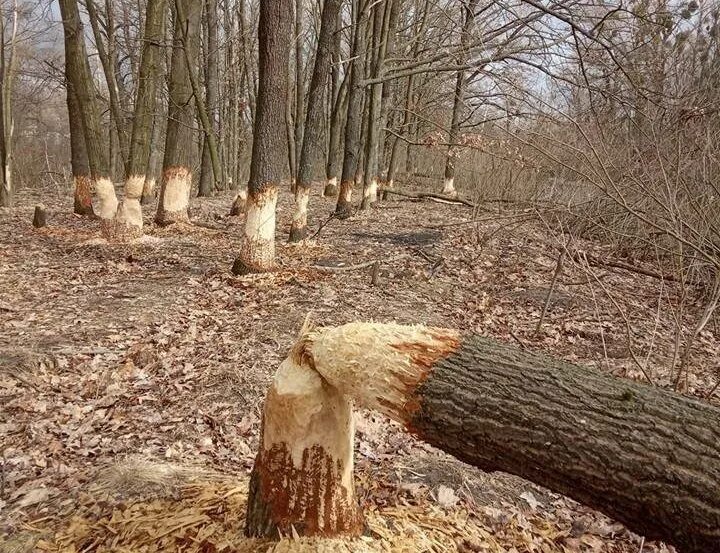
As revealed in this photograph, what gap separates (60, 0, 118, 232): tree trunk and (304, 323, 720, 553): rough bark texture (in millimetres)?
7194

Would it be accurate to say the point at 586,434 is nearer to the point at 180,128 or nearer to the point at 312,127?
the point at 312,127

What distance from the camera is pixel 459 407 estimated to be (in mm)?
1723

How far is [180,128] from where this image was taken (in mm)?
9141

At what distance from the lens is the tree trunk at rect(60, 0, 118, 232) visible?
25.9ft

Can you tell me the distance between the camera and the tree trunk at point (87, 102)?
25.9ft

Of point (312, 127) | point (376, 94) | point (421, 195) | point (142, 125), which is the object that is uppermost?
point (376, 94)

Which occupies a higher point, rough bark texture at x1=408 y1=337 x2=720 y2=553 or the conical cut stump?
rough bark texture at x1=408 y1=337 x2=720 y2=553

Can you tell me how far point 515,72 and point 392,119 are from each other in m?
8.51

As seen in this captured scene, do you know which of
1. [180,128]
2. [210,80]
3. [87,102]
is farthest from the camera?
[210,80]

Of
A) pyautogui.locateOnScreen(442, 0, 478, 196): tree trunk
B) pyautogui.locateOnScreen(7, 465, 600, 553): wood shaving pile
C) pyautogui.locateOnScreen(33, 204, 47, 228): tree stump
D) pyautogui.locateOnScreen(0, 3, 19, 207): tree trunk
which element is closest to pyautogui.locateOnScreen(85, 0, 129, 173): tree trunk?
pyautogui.locateOnScreen(0, 3, 19, 207): tree trunk

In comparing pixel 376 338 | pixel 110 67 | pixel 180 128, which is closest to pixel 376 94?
pixel 180 128

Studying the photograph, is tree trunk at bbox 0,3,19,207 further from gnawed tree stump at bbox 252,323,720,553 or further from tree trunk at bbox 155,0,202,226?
gnawed tree stump at bbox 252,323,720,553

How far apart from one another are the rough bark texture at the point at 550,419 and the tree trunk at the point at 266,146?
4.28m

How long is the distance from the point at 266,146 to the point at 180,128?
13.0ft
